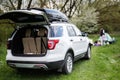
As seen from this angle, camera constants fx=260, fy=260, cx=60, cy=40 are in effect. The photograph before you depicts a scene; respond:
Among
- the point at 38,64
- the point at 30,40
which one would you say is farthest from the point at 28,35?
the point at 38,64

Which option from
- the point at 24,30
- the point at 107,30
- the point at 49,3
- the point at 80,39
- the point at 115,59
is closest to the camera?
the point at 24,30

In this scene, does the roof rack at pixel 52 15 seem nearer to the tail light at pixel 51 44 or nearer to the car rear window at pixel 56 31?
the car rear window at pixel 56 31

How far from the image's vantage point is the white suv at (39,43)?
317 inches

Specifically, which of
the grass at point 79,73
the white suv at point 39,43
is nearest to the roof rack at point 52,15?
the white suv at point 39,43

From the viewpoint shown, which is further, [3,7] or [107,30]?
[107,30]

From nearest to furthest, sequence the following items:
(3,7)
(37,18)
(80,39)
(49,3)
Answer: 1. (37,18)
2. (80,39)
3. (3,7)
4. (49,3)

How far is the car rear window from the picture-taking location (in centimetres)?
836

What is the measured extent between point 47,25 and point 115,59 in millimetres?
5611

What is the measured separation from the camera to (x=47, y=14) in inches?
339

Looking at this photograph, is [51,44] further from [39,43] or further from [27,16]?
[27,16]

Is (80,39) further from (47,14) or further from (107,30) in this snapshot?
(107,30)

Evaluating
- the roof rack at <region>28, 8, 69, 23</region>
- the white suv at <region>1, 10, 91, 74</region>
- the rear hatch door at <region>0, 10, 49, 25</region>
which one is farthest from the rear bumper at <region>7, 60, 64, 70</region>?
the roof rack at <region>28, 8, 69, 23</region>

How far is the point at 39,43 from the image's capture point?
8984 mm

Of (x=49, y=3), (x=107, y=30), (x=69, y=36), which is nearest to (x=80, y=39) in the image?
(x=69, y=36)
